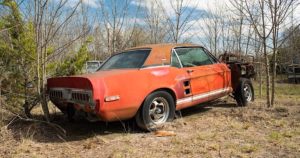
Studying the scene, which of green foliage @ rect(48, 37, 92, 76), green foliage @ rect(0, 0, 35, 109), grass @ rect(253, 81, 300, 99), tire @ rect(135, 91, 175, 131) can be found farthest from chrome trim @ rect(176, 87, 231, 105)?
grass @ rect(253, 81, 300, 99)

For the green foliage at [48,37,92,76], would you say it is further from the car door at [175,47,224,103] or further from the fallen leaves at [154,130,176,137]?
the fallen leaves at [154,130,176,137]

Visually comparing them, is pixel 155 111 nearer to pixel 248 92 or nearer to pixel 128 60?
pixel 128 60

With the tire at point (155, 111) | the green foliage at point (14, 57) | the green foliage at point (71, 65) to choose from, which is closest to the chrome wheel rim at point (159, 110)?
the tire at point (155, 111)

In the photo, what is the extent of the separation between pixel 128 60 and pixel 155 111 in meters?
1.10

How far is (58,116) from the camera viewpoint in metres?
6.57

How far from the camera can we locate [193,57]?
6488mm

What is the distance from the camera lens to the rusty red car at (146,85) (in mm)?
4746

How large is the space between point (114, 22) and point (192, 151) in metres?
8.69

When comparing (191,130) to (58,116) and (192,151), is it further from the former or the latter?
(58,116)

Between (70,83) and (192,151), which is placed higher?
(70,83)

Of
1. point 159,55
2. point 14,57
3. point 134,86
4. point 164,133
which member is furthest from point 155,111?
point 14,57

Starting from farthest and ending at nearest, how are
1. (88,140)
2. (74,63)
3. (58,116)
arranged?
(74,63) → (58,116) → (88,140)

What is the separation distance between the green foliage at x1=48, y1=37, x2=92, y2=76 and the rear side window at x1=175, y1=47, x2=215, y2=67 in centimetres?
213

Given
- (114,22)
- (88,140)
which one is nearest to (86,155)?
(88,140)
